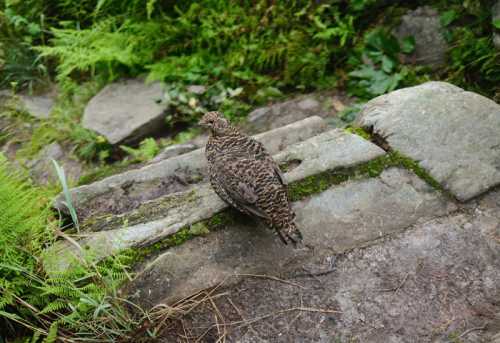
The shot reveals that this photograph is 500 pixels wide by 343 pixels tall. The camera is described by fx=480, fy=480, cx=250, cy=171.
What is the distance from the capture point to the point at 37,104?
7.87 meters

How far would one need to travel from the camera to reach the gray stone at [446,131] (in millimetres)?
3939

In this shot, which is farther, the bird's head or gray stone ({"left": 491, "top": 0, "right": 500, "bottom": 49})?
gray stone ({"left": 491, "top": 0, "right": 500, "bottom": 49})

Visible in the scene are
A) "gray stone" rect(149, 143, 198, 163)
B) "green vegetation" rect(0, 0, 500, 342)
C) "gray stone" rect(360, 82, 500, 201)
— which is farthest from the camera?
"gray stone" rect(149, 143, 198, 163)

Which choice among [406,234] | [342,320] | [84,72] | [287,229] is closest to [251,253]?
[287,229]

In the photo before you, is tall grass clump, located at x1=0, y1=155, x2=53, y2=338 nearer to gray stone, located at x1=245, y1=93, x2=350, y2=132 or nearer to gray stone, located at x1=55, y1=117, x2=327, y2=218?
gray stone, located at x1=55, y1=117, x2=327, y2=218

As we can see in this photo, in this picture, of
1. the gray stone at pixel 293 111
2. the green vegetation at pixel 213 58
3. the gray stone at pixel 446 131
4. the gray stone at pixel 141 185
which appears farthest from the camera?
the gray stone at pixel 293 111

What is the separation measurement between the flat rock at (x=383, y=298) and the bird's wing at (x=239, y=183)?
41 cm

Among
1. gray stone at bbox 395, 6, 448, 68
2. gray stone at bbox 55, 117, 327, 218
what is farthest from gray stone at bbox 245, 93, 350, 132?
gray stone at bbox 55, 117, 327, 218

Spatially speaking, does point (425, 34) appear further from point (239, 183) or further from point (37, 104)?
point (37, 104)

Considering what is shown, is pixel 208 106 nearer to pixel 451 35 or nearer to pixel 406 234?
pixel 451 35

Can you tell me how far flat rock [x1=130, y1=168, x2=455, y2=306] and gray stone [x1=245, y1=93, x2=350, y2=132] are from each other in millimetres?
2330

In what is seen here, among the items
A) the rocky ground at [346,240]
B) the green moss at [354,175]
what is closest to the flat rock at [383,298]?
the rocky ground at [346,240]

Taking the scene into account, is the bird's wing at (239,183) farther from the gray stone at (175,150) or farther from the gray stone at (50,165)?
the gray stone at (50,165)

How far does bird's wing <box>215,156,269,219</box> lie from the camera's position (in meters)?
3.58
